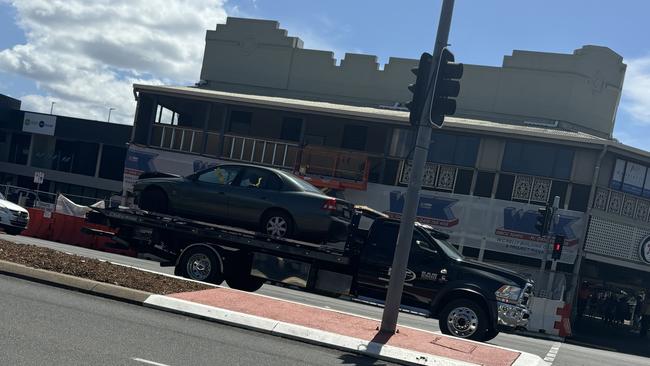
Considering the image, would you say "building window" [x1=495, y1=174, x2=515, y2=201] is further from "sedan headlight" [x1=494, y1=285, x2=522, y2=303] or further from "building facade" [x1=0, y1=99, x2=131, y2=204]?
"building facade" [x1=0, y1=99, x2=131, y2=204]

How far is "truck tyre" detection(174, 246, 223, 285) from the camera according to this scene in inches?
465

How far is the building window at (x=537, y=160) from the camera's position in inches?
960

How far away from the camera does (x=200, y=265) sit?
39.2 feet

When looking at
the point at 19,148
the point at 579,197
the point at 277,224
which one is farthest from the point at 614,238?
the point at 19,148

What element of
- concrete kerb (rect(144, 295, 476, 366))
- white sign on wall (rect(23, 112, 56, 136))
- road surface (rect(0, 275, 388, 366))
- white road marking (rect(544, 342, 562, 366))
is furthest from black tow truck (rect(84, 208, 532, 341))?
white sign on wall (rect(23, 112, 56, 136))

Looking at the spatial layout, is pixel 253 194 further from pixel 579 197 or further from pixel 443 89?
pixel 579 197

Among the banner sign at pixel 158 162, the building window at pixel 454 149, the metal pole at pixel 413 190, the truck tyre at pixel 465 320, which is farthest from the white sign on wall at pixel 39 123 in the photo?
the metal pole at pixel 413 190

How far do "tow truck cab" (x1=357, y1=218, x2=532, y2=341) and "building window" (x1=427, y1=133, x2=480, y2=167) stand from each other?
14840 mm

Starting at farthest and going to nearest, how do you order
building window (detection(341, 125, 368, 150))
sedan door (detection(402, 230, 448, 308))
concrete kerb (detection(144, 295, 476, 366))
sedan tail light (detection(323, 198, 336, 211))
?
A: 1. building window (detection(341, 125, 368, 150))
2. sedan tail light (detection(323, 198, 336, 211))
3. sedan door (detection(402, 230, 448, 308))
4. concrete kerb (detection(144, 295, 476, 366))

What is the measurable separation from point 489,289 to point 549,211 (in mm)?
10149

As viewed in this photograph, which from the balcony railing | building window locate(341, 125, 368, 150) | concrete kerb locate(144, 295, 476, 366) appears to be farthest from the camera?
building window locate(341, 125, 368, 150)

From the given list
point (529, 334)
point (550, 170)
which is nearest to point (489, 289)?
point (529, 334)

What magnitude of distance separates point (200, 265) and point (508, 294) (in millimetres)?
5481

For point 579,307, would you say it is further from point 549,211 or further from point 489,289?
point 489,289
